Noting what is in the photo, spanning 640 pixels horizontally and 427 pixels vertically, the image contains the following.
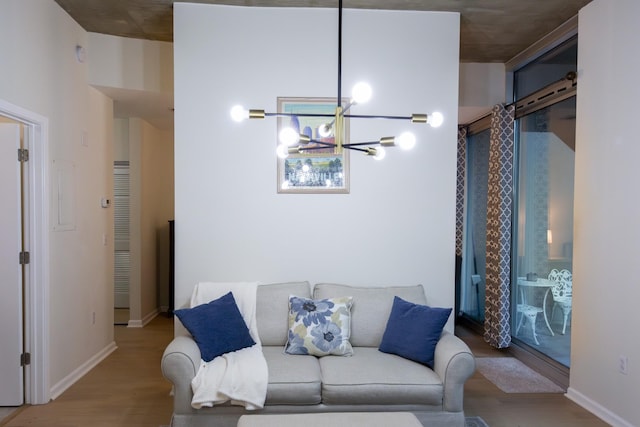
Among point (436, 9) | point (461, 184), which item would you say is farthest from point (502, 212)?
point (436, 9)

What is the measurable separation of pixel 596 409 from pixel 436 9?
3.28 m

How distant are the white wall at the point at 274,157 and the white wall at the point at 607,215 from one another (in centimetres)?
97

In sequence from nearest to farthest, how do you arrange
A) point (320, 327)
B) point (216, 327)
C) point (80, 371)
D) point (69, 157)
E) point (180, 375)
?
point (180, 375), point (216, 327), point (320, 327), point (69, 157), point (80, 371)

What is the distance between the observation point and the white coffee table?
2287 millimetres

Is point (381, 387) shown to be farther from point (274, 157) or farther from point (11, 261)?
point (11, 261)

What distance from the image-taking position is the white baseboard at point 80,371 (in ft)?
12.1

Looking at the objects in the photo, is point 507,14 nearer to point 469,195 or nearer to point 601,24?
point 601,24

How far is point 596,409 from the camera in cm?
342

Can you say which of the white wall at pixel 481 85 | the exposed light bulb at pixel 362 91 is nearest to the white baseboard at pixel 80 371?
the exposed light bulb at pixel 362 91

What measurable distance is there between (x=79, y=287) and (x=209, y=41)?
2421mm

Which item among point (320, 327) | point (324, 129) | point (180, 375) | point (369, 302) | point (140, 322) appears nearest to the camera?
point (324, 129)

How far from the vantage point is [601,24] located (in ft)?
11.4

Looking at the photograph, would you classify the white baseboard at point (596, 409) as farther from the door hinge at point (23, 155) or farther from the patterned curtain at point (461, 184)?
the door hinge at point (23, 155)

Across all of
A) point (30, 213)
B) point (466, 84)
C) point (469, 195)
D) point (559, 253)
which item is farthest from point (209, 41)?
point (469, 195)
